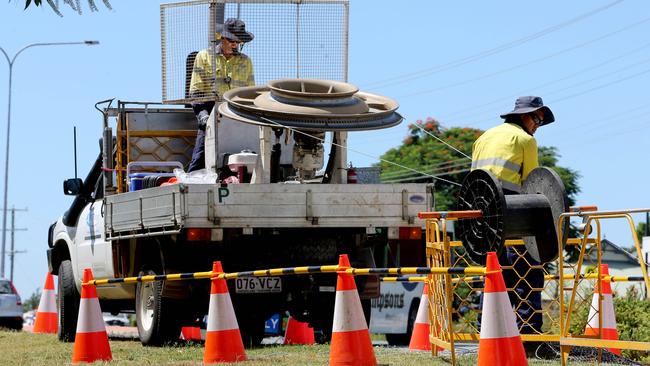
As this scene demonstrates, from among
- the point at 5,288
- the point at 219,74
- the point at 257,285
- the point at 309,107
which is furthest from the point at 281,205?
the point at 5,288

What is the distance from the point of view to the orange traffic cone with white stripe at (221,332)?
10.9 m

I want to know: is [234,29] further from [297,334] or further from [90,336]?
[90,336]

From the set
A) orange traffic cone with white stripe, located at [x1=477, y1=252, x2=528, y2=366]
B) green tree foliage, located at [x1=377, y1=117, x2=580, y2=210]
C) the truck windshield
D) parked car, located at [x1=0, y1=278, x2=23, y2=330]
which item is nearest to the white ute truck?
orange traffic cone with white stripe, located at [x1=477, y1=252, x2=528, y2=366]

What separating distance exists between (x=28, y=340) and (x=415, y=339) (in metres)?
5.96

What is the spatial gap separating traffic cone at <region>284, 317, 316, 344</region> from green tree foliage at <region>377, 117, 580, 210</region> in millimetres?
33992

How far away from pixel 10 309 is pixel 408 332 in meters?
7.96

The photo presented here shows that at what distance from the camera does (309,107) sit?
43.2ft

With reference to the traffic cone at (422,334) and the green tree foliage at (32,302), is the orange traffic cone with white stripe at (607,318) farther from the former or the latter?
the green tree foliage at (32,302)

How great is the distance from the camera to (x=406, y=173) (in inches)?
2244

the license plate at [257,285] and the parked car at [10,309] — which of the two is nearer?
the license plate at [257,285]

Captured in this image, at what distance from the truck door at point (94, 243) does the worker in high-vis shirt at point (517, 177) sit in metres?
5.54

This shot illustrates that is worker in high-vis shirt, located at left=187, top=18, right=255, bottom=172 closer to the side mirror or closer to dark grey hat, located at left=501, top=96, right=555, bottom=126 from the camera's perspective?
the side mirror

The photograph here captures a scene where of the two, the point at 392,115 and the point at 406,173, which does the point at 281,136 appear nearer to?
the point at 392,115

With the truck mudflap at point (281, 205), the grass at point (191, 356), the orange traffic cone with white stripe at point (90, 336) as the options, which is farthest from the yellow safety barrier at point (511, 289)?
the orange traffic cone with white stripe at point (90, 336)
